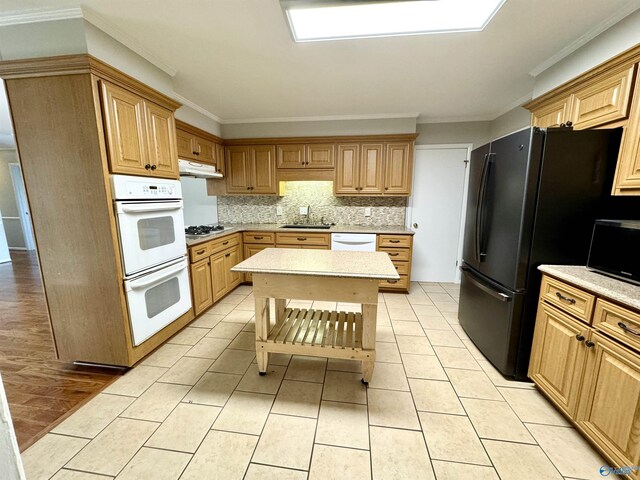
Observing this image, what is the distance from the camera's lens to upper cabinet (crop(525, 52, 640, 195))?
5.09 ft

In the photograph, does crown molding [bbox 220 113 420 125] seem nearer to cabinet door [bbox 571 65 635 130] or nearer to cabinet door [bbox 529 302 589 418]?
cabinet door [bbox 571 65 635 130]

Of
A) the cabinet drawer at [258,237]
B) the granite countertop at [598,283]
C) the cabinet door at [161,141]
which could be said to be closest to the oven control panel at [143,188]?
the cabinet door at [161,141]

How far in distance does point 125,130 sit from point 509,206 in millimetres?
2849

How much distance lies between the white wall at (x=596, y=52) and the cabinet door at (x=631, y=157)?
1.19 feet

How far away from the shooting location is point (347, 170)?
3801mm

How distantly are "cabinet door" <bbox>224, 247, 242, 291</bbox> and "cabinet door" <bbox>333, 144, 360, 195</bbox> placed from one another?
1.69 meters

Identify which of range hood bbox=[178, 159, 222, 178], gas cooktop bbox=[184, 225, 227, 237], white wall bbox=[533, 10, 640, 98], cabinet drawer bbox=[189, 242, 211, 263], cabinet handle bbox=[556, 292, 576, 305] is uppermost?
white wall bbox=[533, 10, 640, 98]

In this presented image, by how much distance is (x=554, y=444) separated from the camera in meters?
1.48

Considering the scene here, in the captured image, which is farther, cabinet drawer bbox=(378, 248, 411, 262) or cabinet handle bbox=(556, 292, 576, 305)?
cabinet drawer bbox=(378, 248, 411, 262)

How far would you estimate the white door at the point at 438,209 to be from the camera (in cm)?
391

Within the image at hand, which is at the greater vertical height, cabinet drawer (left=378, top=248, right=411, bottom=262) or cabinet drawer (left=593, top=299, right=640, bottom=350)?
cabinet drawer (left=593, top=299, right=640, bottom=350)

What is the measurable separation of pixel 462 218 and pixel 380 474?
358 centimetres

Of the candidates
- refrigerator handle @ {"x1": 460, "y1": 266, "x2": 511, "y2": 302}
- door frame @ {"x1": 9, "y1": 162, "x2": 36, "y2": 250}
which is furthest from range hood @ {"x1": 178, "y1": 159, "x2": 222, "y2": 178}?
door frame @ {"x1": 9, "y1": 162, "x2": 36, "y2": 250}

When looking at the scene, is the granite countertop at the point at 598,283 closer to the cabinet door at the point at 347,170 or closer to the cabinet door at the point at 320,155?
the cabinet door at the point at 347,170
